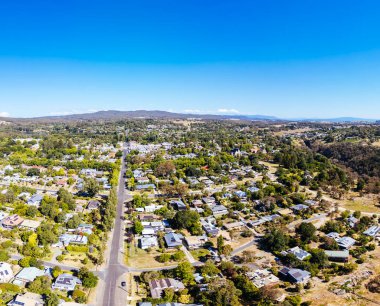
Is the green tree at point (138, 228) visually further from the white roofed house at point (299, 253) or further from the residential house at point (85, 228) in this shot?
the white roofed house at point (299, 253)

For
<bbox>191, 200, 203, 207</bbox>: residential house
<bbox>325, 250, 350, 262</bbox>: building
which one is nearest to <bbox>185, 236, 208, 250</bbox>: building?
<bbox>191, 200, 203, 207</bbox>: residential house

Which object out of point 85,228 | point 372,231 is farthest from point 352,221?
point 85,228

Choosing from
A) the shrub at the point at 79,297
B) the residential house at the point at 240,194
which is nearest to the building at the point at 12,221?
the shrub at the point at 79,297

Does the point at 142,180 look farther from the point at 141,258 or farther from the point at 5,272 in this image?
the point at 5,272

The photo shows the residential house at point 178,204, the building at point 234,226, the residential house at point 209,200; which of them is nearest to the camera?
the building at point 234,226

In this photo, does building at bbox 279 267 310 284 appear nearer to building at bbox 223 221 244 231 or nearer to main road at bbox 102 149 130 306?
building at bbox 223 221 244 231

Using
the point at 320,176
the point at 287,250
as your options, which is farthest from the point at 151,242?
the point at 320,176
